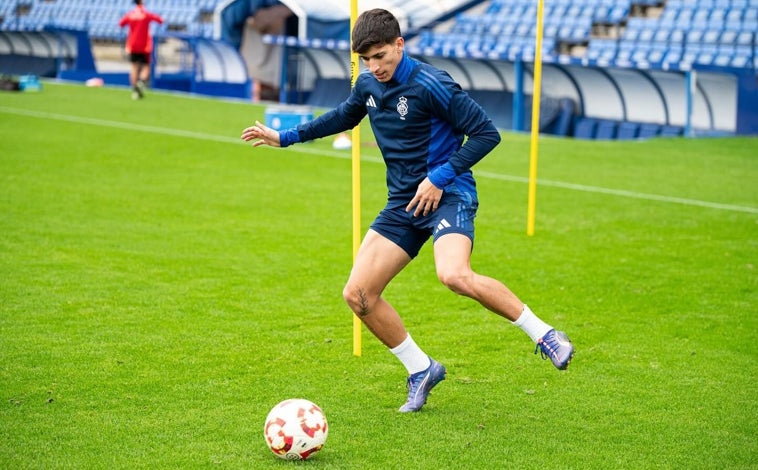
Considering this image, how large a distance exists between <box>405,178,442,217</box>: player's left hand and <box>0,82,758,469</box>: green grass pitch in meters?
1.16

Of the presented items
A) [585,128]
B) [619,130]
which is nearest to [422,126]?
[619,130]

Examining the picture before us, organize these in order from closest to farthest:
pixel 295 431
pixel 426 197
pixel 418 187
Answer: pixel 295 431, pixel 426 197, pixel 418 187

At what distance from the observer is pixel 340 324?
310 inches

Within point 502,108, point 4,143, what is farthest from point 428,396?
point 502,108

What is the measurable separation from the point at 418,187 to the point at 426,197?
0.16 meters

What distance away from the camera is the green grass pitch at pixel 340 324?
5441 mm

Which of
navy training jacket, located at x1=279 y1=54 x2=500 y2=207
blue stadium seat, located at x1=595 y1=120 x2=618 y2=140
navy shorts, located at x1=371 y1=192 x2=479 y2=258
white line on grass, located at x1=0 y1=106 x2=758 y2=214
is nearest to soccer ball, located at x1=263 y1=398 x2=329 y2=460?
navy shorts, located at x1=371 y1=192 x2=479 y2=258

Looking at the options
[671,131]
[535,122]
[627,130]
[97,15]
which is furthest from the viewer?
[97,15]

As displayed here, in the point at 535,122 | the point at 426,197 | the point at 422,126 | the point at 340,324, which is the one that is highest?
the point at 422,126

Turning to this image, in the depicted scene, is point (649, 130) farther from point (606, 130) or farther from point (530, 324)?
point (530, 324)

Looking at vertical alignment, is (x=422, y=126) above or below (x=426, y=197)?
above

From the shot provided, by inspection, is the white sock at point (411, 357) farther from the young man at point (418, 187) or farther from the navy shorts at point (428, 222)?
the navy shorts at point (428, 222)

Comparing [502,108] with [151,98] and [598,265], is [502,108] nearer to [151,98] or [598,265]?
[151,98]

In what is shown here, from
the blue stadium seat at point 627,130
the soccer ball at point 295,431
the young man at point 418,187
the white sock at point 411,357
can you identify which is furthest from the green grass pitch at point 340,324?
the blue stadium seat at point 627,130
